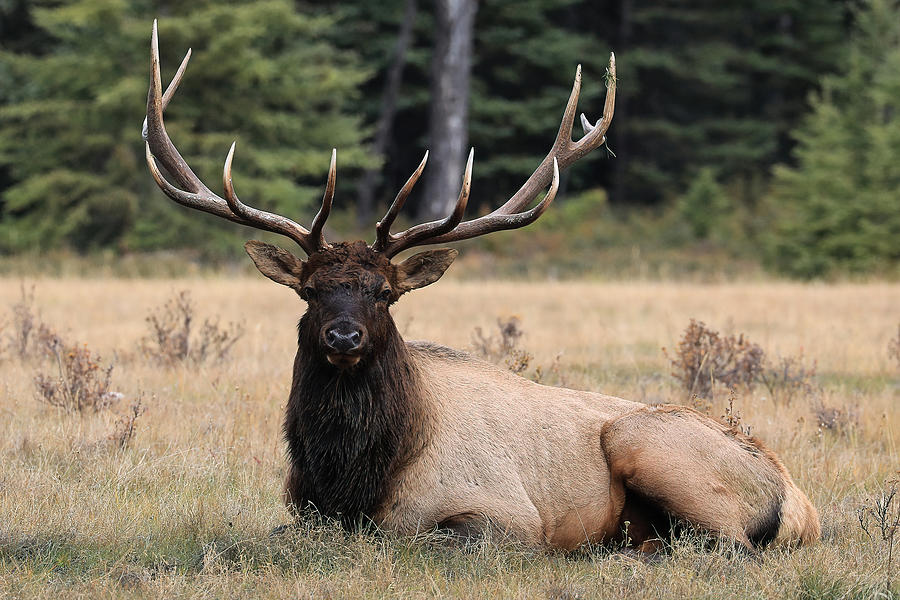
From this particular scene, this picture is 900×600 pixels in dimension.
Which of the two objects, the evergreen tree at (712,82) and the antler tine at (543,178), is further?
the evergreen tree at (712,82)

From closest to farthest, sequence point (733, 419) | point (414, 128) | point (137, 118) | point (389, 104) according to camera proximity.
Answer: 1. point (733, 419)
2. point (137, 118)
3. point (389, 104)
4. point (414, 128)

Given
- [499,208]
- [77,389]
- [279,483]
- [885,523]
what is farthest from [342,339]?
[77,389]

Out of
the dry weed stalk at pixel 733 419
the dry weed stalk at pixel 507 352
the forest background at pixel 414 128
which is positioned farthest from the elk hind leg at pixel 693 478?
the forest background at pixel 414 128

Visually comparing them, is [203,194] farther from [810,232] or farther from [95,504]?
[810,232]

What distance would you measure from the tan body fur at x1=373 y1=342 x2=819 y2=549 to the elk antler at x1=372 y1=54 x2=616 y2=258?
0.81 metres

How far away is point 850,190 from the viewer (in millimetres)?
26625

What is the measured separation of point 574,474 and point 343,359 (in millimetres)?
1513

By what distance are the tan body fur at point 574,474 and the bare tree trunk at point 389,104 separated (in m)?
24.7

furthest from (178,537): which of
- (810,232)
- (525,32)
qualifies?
(525,32)

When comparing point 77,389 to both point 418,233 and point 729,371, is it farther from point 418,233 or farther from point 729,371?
point 729,371

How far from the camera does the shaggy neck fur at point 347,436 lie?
578 cm

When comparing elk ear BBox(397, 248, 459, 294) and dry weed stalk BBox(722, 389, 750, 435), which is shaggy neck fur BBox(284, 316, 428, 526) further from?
dry weed stalk BBox(722, 389, 750, 435)

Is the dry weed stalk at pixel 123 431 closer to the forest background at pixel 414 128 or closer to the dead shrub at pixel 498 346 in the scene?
the dead shrub at pixel 498 346

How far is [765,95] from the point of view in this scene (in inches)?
1660
